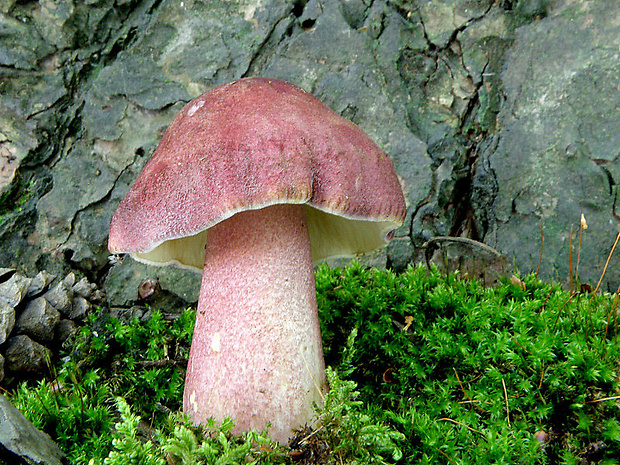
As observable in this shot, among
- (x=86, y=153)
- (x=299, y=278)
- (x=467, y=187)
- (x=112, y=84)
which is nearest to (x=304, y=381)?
(x=299, y=278)

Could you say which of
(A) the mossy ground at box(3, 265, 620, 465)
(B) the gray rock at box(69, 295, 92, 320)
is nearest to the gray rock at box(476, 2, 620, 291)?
(A) the mossy ground at box(3, 265, 620, 465)

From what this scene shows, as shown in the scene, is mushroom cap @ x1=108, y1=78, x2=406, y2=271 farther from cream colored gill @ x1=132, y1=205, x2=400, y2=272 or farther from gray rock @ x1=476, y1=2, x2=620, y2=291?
gray rock @ x1=476, y1=2, x2=620, y2=291

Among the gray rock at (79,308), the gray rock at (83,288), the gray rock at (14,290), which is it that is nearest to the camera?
the gray rock at (14,290)

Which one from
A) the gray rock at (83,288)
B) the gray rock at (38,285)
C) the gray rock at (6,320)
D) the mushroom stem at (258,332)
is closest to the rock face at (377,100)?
the gray rock at (83,288)

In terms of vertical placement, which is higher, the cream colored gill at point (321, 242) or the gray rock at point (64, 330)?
the cream colored gill at point (321, 242)

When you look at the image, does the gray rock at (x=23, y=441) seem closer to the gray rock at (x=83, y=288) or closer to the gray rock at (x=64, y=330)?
the gray rock at (x=64, y=330)

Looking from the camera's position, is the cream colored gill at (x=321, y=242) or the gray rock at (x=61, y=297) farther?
the gray rock at (x=61, y=297)

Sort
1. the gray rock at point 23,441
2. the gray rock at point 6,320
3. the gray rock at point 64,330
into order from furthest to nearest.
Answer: the gray rock at point 64,330
the gray rock at point 6,320
the gray rock at point 23,441
